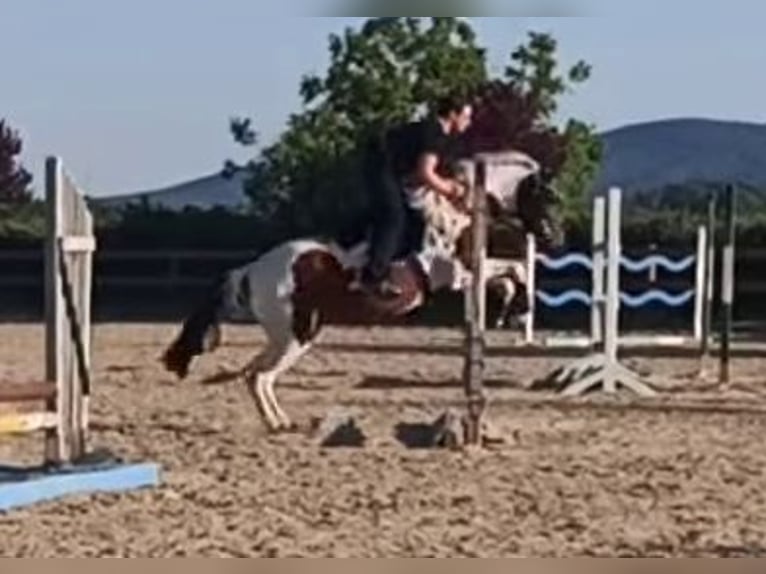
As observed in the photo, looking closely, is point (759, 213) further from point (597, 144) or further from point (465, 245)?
point (465, 245)

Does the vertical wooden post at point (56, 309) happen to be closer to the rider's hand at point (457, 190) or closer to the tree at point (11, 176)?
the rider's hand at point (457, 190)

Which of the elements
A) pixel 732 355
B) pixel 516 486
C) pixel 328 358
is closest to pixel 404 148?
pixel 516 486

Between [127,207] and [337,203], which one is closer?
[337,203]

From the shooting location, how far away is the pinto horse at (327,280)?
784cm

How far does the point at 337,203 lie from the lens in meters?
16.8

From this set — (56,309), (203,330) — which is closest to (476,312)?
(203,330)

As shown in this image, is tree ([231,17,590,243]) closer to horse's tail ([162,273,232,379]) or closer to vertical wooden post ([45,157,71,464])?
horse's tail ([162,273,232,379])

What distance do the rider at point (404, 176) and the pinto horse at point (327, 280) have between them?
0.20 ft

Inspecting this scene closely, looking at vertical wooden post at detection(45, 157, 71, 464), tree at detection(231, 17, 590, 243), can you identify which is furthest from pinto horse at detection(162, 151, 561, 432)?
tree at detection(231, 17, 590, 243)

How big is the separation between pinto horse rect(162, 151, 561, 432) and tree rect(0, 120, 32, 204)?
20.2ft

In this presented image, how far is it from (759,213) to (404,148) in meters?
10.8

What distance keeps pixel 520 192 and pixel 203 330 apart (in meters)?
1.24

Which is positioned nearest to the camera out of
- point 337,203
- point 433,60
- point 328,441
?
point 328,441

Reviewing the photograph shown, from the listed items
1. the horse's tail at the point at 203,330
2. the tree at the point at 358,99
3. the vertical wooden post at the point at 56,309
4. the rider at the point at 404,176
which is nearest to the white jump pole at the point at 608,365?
the rider at the point at 404,176
